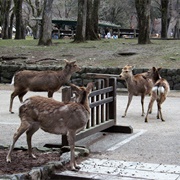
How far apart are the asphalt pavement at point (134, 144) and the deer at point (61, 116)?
0.65 m

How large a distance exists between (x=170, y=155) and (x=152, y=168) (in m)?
1.14

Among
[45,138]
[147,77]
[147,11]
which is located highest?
[147,11]

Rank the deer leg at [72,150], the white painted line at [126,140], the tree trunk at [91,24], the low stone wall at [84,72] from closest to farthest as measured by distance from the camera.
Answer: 1. the deer leg at [72,150]
2. the white painted line at [126,140]
3. the low stone wall at [84,72]
4. the tree trunk at [91,24]

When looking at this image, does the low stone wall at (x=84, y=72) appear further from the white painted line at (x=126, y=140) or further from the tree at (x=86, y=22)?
the white painted line at (x=126, y=140)

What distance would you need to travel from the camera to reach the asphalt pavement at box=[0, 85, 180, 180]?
27.0 ft

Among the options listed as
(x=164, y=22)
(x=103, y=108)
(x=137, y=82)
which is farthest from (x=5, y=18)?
(x=103, y=108)

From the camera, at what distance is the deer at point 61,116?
324 inches

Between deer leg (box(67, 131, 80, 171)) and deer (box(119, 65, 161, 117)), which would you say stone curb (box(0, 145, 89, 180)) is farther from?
deer (box(119, 65, 161, 117))

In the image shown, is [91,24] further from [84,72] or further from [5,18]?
[5,18]

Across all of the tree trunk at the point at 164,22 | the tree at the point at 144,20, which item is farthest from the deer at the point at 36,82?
the tree trunk at the point at 164,22

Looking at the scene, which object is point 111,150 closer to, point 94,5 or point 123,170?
point 123,170

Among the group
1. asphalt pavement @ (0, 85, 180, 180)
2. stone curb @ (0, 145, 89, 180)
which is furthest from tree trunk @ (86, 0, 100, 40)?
stone curb @ (0, 145, 89, 180)

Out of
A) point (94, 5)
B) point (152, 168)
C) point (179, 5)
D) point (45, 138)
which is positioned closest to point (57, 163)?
point (152, 168)

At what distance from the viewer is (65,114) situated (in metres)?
8.29
